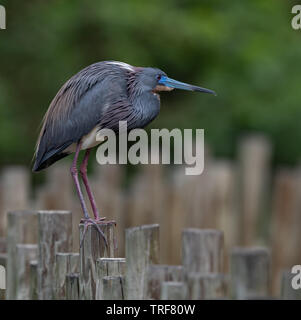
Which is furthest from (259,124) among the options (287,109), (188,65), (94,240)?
(94,240)

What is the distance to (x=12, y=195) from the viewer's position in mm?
8844

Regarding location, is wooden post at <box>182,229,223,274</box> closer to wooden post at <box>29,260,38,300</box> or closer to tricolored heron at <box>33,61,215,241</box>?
tricolored heron at <box>33,61,215,241</box>

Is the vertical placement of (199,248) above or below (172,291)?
above

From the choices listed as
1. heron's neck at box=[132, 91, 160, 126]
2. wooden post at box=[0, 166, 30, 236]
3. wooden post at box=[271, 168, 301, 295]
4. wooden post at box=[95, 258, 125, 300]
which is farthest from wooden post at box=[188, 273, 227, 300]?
wooden post at box=[271, 168, 301, 295]

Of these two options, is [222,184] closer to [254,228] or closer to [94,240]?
[254,228]

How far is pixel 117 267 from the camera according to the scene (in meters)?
4.21

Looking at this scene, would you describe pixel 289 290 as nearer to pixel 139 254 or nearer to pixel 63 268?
pixel 139 254

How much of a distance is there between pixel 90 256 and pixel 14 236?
1.27 m

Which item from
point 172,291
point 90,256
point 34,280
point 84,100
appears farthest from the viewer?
point 34,280

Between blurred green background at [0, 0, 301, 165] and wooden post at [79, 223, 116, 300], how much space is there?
728 centimetres

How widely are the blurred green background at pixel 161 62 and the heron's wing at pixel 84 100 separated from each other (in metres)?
6.77

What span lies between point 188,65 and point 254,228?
2507 millimetres

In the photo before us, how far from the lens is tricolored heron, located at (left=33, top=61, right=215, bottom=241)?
4.71m

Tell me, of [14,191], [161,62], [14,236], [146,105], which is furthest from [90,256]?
[161,62]
